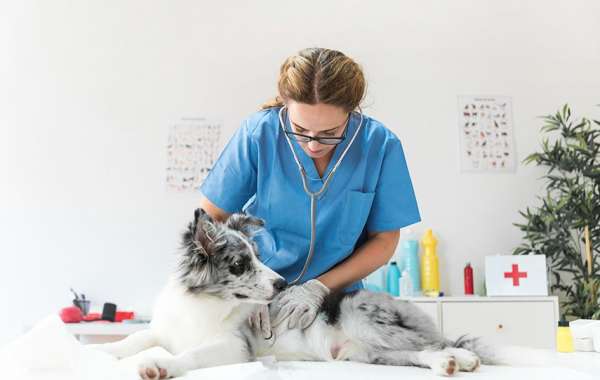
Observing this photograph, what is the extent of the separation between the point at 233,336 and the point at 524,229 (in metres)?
2.50

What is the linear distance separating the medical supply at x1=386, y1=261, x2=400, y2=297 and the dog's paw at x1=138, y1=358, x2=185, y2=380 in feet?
7.67

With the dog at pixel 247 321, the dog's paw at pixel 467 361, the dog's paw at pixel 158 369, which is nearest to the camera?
the dog's paw at pixel 158 369

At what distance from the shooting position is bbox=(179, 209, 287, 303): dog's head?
1495 mm

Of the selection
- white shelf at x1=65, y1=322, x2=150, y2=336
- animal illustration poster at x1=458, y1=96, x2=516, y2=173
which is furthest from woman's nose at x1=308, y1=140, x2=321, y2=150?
animal illustration poster at x1=458, y1=96, x2=516, y2=173

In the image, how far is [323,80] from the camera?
60.6 inches

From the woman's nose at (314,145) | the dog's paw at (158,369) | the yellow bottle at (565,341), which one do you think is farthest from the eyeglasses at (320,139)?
the yellow bottle at (565,341)

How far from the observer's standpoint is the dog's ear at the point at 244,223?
164 centimetres

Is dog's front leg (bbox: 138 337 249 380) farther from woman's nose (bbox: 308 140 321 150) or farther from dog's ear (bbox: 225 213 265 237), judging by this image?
woman's nose (bbox: 308 140 321 150)

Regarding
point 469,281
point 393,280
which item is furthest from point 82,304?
point 469,281

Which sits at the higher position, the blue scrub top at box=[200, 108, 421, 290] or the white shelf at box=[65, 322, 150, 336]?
the blue scrub top at box=[200, 108, 421, 290]

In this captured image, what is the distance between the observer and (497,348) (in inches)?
56.3

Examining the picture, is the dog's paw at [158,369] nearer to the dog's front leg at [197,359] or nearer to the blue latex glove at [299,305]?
the dog's front leg at [197,359]

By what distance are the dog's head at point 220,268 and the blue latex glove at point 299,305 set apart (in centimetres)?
5

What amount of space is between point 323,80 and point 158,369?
870 mm
